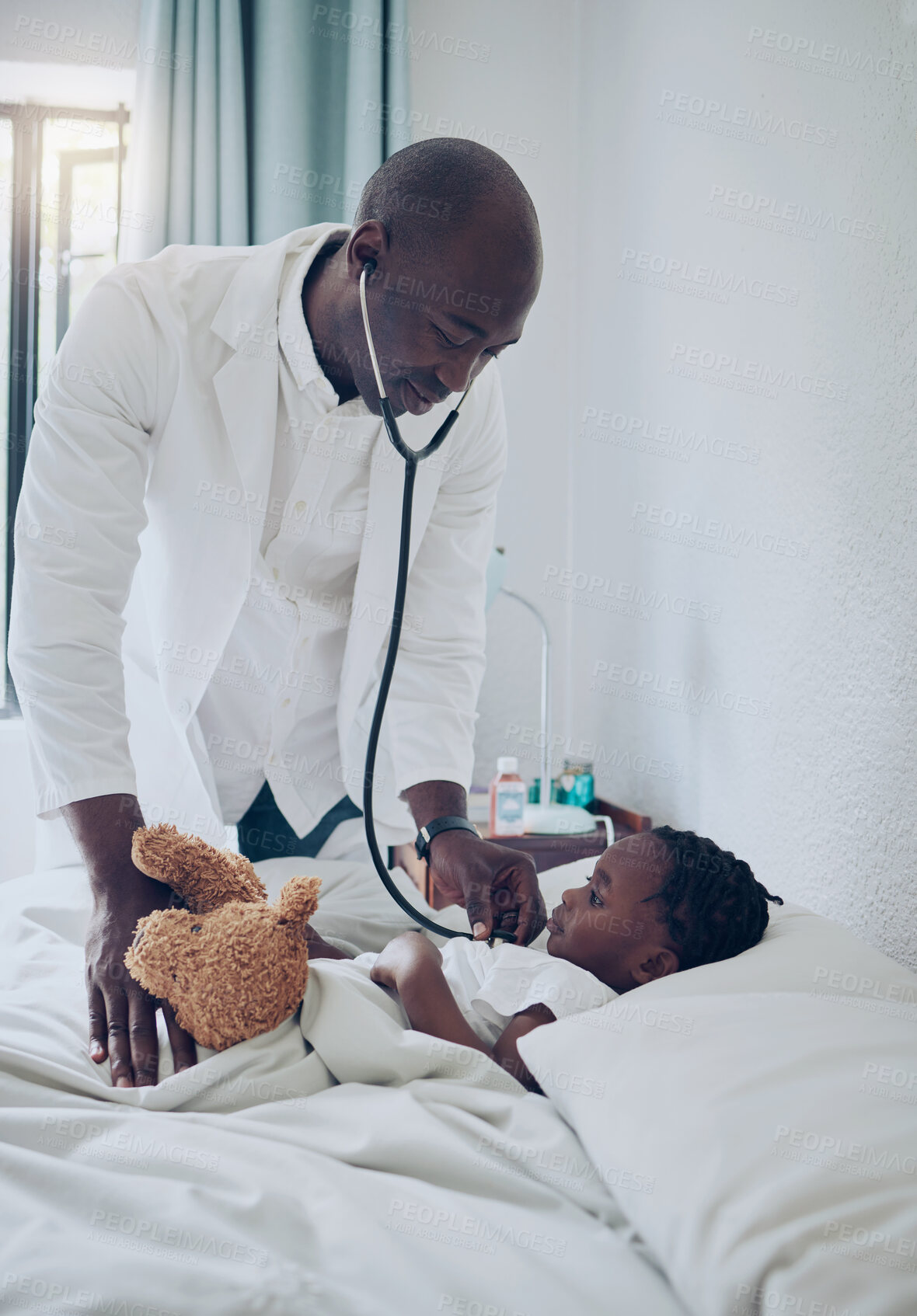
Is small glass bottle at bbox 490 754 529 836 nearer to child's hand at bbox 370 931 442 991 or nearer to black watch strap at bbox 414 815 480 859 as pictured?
black watch strap at bbox 414 815 480 859

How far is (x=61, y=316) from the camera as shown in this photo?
268 cm

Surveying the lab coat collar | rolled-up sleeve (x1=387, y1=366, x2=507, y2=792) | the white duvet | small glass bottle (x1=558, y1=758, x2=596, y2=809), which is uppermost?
the lab coat collar

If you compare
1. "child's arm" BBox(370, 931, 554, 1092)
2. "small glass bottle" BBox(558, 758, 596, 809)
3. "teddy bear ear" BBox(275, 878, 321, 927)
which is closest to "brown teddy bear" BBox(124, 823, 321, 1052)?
"teddy bear ear" BBox(275, 878, 321, 927)

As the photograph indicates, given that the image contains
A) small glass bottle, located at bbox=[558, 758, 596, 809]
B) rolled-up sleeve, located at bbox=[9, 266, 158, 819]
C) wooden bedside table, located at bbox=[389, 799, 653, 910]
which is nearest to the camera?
rolled-up sleeve, located at bbox=[9, 266, 158, 819]

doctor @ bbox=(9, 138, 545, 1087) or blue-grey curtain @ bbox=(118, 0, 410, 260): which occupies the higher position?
blue-grey curtain @ bbox=(118, 0, 410, 260)

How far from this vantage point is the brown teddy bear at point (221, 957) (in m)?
0.87

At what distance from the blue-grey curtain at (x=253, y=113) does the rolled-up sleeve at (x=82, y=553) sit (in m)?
1.35

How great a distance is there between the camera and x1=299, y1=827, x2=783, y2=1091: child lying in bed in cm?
101

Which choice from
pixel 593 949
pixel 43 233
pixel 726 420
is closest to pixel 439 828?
pixel 593 949

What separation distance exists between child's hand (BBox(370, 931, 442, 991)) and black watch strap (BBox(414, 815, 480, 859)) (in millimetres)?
226

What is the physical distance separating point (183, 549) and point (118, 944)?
58 cm

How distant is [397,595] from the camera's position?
1.23 metres

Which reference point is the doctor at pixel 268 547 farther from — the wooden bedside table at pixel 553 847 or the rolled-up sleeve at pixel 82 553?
the wooden bedside table at pixel 553 847

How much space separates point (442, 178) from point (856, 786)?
36.4 inches
